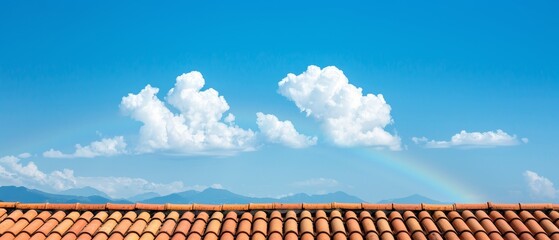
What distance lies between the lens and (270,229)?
12.4 meters

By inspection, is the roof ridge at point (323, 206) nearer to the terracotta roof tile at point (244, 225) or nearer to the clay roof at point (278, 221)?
the clay roof at point (278, 221)

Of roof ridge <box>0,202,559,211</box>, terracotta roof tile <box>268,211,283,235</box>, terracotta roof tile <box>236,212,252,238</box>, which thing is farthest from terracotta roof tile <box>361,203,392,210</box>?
terracotta roof tile <box>236,212,252,238</box>

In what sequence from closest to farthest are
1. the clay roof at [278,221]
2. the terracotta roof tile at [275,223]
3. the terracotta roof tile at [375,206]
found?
the clay roof at [278,221]
the terracotta roof tile at [275,223]
the terracotta roof tile at [375,206]

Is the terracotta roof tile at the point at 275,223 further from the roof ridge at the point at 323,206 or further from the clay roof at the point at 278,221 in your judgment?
the roof ridge at the point at 323,206

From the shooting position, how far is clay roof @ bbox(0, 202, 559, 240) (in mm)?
12109

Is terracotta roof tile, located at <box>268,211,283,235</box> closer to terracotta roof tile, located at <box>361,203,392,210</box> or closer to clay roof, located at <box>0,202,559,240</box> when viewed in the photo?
clay roof, located at <box>0,202,559,240</box>

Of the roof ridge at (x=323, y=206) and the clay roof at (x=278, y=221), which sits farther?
the roof ridge at (x=323, y=206)

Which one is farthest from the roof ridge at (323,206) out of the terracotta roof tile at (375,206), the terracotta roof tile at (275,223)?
the terracotta roof tile at (275,223)

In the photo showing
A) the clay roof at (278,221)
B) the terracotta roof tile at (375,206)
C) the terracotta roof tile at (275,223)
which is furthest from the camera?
the terracotta roof tile at (375,206)

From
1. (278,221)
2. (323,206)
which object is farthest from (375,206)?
(278,221)

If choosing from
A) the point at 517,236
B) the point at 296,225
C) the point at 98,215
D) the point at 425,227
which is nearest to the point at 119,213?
the point at 98,215

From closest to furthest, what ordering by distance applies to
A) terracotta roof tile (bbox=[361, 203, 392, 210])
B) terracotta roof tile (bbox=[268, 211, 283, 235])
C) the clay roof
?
the clay roof, terracotta roof tile (bbox=[268, 211, 283, 235]), terracotta roof tile (bbox=[361, 203, 392, 210])

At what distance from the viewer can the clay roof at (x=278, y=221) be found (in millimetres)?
12109

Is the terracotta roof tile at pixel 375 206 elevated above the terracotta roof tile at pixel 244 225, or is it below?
above
